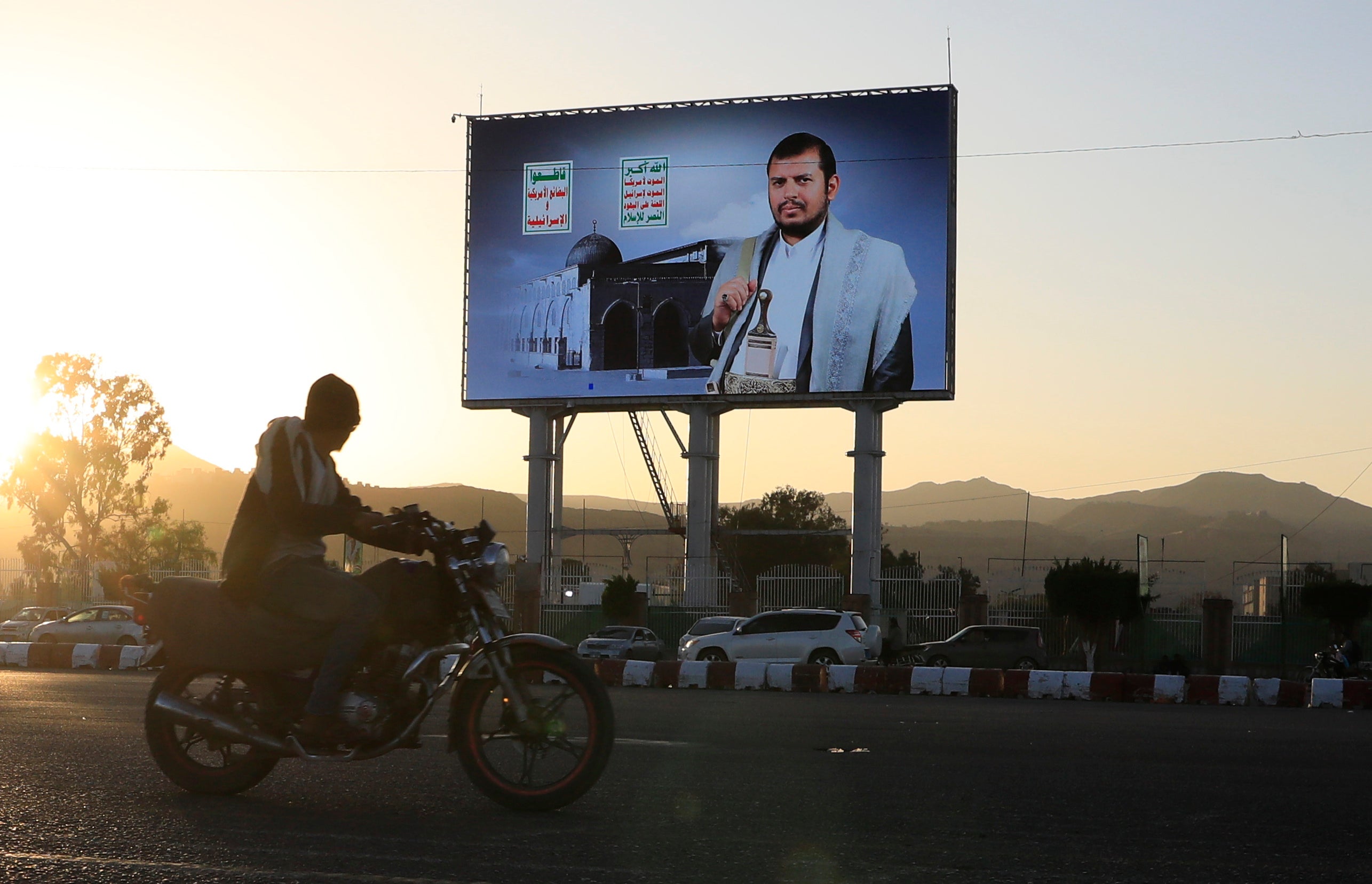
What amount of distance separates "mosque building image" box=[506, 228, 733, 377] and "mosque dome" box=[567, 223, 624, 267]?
0.01 m

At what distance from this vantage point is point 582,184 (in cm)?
3800

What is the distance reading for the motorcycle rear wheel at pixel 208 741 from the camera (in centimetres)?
596

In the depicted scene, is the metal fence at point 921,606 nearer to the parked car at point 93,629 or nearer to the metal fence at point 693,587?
the metal fence at point 693,587

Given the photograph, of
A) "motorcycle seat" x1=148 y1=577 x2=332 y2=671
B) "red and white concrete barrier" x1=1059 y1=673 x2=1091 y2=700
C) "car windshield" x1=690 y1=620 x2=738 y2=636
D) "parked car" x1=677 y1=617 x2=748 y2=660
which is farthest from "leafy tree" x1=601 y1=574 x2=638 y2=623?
"motorcycle seat" x1=148 y1=577 x2=332 y2=671

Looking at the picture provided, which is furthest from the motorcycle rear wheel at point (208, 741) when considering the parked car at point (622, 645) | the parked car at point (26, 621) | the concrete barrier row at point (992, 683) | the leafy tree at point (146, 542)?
the leafy tree at point (146, 542)

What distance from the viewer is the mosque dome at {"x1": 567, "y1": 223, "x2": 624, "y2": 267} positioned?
3722 cm

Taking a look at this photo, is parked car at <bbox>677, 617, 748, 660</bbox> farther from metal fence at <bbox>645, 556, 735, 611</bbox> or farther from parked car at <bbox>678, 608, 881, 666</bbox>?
metal fence at <bbox>645, 556, 735, 611</bbox>

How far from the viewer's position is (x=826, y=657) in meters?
27.8

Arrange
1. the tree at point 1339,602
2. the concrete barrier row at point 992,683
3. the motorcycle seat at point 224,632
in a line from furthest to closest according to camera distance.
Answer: the tree at point 1339,602 → the concrete barrier row at point 992,683 → the motorcycle seat at point 224,632

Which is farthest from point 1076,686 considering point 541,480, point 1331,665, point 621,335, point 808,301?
point 541,480

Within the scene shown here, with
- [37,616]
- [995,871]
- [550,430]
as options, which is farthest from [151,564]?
[995,871]

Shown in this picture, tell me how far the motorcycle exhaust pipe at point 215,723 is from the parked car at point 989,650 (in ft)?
87.1

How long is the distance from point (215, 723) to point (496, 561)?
56.1 inches

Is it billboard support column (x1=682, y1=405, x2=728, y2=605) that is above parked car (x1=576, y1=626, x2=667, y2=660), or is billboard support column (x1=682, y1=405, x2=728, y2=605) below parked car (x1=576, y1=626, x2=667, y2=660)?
above
